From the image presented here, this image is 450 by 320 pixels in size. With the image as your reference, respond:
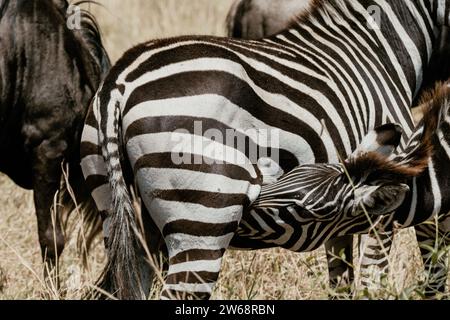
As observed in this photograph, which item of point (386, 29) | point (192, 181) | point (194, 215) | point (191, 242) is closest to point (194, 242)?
point (191, 242)

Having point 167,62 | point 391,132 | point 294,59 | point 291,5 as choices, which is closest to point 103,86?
point 167,62

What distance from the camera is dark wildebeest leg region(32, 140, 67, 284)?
5.76 m

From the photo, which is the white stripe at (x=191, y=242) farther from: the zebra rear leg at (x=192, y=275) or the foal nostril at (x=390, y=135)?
the foal nostril at (x=390, y=135)

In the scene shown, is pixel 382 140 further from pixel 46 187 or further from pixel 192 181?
pixel 46 187

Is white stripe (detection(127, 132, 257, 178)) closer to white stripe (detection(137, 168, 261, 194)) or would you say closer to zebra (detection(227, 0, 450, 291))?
white stripe (detection(137, 168, 261, 194))

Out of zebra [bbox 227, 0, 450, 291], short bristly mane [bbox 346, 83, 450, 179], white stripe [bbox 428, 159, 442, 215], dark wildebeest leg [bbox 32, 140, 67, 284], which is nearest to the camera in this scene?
short bristly mane [bbox 346, 83, 450, 179]

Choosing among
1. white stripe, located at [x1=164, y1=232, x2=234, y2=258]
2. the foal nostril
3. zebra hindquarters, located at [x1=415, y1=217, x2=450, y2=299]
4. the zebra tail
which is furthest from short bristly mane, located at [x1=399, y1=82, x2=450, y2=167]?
the zebra tail

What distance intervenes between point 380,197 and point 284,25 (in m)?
2.15

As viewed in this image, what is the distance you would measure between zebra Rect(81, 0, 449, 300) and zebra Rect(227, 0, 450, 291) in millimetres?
573

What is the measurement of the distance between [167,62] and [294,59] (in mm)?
652

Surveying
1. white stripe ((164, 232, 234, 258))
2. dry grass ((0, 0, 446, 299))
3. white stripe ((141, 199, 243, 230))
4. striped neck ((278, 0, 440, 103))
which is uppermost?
striped neck ((278, 0, 440, 103))

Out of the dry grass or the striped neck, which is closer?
the dry grass

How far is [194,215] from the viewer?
4.02 metres

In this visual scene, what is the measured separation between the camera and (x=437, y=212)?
4.53 metres
